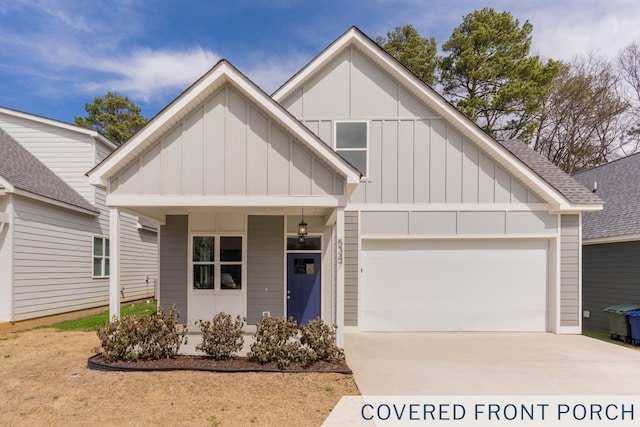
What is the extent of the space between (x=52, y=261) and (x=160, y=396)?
820 centimetres

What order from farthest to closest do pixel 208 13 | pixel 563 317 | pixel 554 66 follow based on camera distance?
pixel 554 66
pixel 208 13
pixel 563 317

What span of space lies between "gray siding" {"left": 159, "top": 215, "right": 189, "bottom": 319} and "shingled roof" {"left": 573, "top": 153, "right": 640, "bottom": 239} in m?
11.1

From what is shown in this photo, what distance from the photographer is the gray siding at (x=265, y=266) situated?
8758 mm

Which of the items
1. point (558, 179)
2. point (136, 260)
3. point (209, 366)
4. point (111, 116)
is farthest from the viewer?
point (111, 116)

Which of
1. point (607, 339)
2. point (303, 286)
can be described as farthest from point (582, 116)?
point (303, 286)

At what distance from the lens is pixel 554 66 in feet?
59.9

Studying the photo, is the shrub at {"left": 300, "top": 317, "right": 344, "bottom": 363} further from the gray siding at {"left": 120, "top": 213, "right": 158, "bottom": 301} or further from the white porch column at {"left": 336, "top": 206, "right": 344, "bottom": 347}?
the gray siding at {"left": 120, "top": 213, "right": 158, "bottom": 301}

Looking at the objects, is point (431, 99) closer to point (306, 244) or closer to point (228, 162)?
point (306, 244)

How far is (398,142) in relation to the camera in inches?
366

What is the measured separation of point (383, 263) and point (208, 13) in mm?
10504

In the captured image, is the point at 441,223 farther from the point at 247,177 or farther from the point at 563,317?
the point at 247,177

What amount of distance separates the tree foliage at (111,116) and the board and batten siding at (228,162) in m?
26.9

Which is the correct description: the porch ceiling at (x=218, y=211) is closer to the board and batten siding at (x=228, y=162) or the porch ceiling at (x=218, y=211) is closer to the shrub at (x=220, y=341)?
the board and batten siding at (x=228, y=162)

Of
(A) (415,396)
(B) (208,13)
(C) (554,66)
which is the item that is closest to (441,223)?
(A) (415,396)
